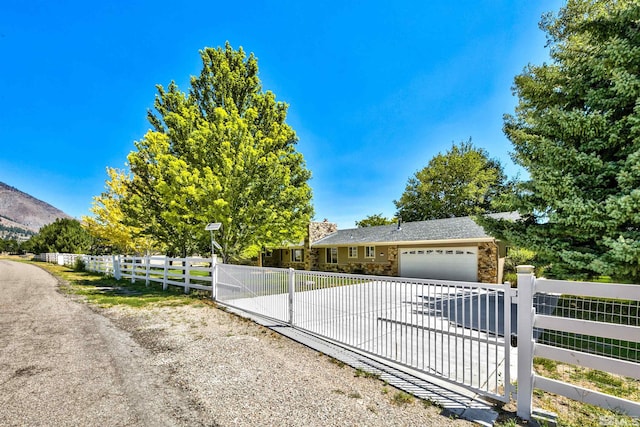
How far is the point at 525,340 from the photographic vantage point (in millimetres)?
3021

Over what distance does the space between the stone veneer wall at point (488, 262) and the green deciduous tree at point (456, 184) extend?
1546cm

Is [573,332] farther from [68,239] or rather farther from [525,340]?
[68,239]

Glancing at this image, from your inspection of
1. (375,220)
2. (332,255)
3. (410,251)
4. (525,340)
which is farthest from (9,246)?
(525,340)

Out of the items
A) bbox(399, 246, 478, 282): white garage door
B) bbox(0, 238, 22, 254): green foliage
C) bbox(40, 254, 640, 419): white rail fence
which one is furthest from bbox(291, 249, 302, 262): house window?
bbox(0, 238, 22, 254): green foliage

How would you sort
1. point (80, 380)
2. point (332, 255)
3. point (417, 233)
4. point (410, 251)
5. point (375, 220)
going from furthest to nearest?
point (375, 220) → point (332, 255) → point (417, 233) → point (410, 251) → point (80, 380)

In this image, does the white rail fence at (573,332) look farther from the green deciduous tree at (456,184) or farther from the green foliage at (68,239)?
the green foliage at (68,239)

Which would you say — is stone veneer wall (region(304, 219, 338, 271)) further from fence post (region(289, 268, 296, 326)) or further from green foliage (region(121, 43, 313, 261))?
fence post (region(289, 268, 296, 326))

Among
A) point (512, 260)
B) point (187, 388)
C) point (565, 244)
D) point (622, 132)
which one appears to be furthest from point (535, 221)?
point (512, 260)

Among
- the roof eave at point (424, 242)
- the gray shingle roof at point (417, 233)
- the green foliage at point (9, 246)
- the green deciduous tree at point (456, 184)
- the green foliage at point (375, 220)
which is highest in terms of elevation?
the green deciduous tree at point (456, 184)

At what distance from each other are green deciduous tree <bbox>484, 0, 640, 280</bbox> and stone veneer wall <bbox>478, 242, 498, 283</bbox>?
26.1 ft

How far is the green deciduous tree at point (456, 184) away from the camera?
2955cm

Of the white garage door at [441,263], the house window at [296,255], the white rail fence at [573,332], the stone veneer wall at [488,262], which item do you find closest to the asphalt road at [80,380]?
the white rail fence at [573,332]

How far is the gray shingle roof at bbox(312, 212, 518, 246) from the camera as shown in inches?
622

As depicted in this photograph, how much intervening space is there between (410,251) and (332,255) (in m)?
6.55
